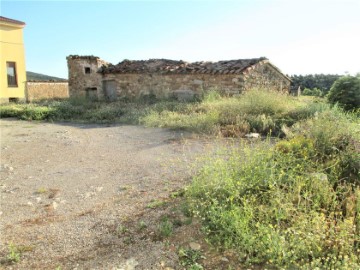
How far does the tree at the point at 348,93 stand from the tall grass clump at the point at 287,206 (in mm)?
7326

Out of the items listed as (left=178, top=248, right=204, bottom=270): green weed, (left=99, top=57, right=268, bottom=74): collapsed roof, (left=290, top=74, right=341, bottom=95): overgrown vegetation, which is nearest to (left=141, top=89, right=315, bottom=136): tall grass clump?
(left=99, top=57, right=268, bottom=74): collapsed roof

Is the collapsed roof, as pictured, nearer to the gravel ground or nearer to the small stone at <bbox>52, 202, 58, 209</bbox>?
the gravel ground

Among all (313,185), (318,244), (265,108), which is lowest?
(318,244)

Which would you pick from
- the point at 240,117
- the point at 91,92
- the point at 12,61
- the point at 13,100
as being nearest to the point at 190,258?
the point at 240,117

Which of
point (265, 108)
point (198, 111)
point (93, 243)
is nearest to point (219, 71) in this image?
point (198, 111)

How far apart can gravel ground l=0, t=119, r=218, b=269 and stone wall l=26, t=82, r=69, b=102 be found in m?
13.1

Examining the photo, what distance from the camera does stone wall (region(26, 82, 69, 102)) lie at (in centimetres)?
1942

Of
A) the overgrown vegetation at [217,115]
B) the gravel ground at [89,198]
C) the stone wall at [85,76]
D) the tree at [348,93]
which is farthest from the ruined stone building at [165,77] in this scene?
the gravel ground at [89,198]

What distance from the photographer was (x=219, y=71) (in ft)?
44.4

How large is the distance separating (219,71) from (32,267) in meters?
11.9

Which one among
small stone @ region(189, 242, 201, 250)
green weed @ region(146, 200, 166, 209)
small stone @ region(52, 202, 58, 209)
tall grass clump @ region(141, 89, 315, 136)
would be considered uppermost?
tall grass clump @ region(141, 89, 315, 136)

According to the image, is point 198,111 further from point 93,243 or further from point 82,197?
point 93,243

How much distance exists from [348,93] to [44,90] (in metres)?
18.3

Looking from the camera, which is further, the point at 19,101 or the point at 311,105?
the point at 19,101
